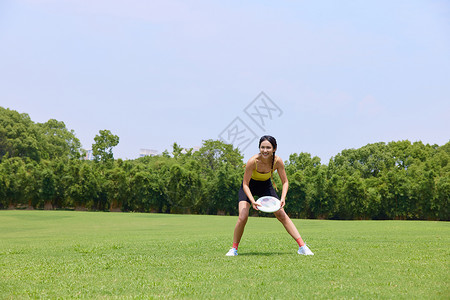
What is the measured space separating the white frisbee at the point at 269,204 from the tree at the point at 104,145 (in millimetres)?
63585

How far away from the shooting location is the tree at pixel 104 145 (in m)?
69.1

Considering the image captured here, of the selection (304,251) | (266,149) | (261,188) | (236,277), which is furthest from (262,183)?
(236,277)

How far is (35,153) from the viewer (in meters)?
67.6

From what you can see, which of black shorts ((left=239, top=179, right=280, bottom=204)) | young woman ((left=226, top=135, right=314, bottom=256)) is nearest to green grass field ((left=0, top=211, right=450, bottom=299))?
young woman ((left=226, top=135, right=314, bottom=256))

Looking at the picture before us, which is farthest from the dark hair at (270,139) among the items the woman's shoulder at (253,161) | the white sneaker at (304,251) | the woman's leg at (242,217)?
the white sneaker at (304,251)

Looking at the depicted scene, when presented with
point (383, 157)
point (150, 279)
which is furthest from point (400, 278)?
point (383, 157)

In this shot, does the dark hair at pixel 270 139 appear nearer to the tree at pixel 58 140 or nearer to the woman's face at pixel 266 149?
the woman's face at pixel 266 149

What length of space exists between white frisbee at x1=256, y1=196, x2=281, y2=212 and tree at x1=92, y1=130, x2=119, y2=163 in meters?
63.6

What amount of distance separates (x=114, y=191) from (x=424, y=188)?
37.6 metres

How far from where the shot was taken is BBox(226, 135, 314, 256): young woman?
7.91 meters

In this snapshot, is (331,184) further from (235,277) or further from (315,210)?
(235,277)

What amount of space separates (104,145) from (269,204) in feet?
215

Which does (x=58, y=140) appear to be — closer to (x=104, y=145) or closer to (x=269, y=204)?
(x=104, y=145)

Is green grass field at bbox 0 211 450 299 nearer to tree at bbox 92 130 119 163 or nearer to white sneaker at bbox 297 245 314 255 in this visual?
white sneaker at bbox 297 245 314 255
